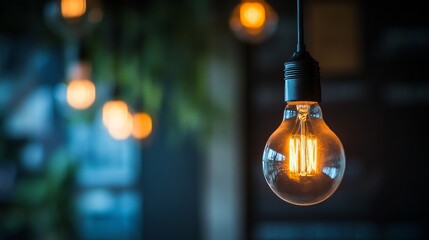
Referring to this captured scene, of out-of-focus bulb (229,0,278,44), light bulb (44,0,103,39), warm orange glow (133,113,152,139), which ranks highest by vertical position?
out-of-focus bulb (229,0,278,44)

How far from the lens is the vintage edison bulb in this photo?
955 millimetres

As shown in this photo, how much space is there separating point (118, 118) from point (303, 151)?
2195mm

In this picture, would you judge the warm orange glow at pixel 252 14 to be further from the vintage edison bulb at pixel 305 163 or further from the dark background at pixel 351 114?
the vintage edison bulb at pixel 305 163

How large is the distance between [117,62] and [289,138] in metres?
2.85

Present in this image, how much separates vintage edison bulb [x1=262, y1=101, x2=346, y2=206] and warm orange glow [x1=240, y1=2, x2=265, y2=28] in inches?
72.8

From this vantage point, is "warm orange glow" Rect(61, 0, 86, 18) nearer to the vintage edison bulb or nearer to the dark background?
the dark background

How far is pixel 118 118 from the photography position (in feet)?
10.2

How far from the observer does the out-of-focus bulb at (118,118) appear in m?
3.03

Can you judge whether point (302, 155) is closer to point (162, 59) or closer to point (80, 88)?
point (80, 88)

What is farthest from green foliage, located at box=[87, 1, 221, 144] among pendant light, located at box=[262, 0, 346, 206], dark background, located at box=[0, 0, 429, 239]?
pendant light, located at box=[262, 0, 346, 206]

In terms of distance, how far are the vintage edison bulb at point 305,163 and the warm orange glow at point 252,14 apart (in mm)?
1849

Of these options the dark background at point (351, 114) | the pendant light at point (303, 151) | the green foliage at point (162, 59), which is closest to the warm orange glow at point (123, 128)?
the green foliage at point (162, 59)

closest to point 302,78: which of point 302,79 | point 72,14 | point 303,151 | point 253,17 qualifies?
point 302,79

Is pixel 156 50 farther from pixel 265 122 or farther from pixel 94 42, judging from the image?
pixel 265 122
